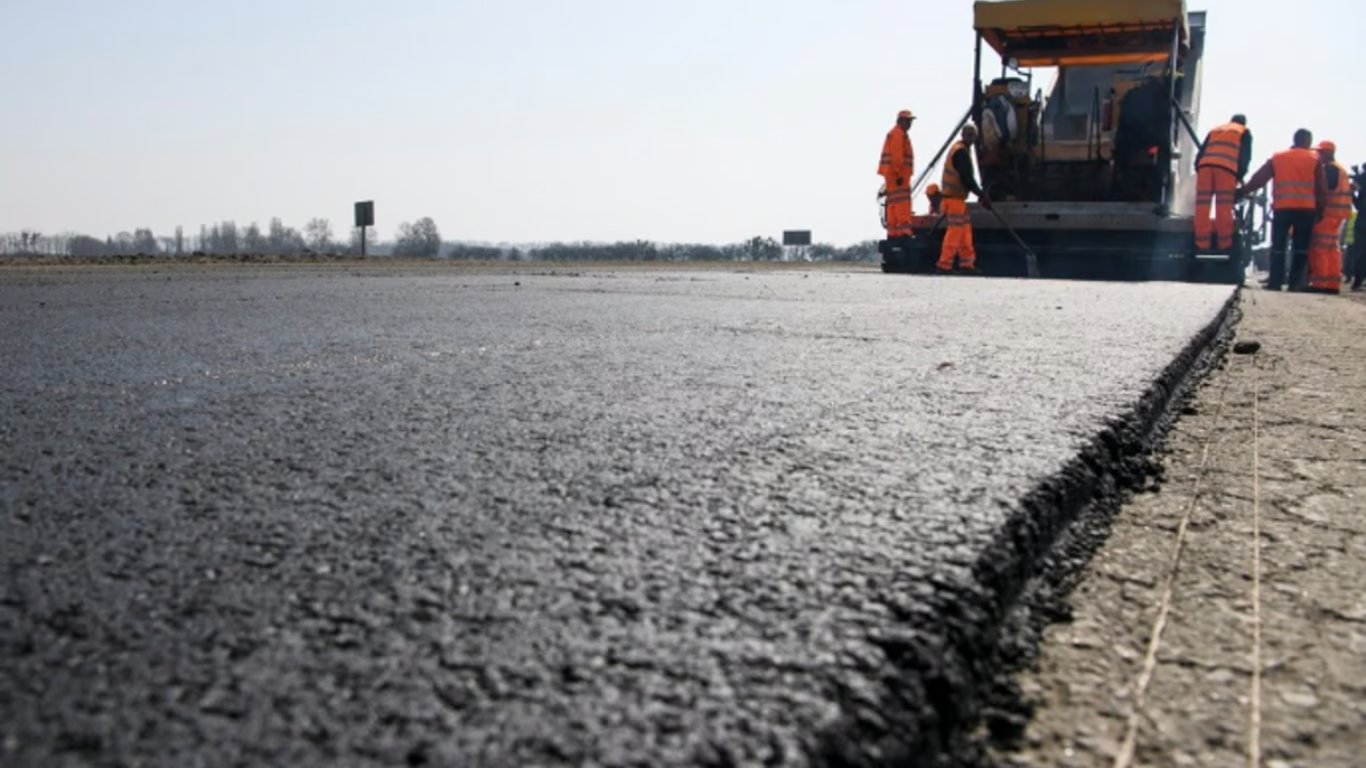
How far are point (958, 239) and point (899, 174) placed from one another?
173cm

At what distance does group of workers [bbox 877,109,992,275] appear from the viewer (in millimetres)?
12875

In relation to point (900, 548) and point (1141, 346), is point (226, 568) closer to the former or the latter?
point (900, 548)

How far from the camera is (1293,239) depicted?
521 inches

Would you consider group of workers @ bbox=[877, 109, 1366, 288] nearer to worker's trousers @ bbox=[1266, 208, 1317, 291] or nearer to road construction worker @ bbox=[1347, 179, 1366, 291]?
worker's trousers @ bbox=[1266, 208, 1317, 291]

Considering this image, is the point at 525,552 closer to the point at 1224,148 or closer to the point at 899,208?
the point at 1224,148

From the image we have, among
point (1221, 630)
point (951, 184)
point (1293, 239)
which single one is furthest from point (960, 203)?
point (1221, 630)

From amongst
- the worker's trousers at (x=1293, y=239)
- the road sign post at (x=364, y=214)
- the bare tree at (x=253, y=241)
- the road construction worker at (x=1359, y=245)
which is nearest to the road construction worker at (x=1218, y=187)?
the worker's trousers at (x=1293, y=239)

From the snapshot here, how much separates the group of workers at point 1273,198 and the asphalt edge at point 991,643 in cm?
1174

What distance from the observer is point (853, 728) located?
755mm

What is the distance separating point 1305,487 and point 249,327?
11.4 ft

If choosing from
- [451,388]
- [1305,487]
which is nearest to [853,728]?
A: [1305,487]

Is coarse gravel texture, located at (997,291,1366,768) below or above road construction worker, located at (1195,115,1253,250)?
below

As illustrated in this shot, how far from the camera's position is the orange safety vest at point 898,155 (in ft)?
46.3

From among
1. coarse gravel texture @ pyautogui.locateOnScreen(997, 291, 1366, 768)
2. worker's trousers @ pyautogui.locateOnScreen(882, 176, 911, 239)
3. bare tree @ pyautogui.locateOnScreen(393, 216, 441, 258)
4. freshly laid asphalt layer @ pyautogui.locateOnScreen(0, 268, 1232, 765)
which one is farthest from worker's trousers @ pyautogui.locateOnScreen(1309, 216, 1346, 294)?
bare tree @ pyautogui.locateOnScreen(393, 216, 441, 258)
